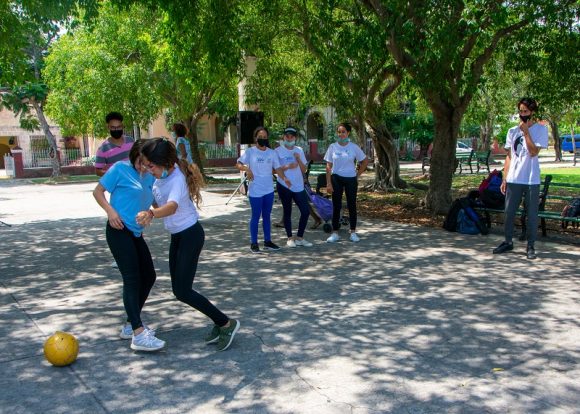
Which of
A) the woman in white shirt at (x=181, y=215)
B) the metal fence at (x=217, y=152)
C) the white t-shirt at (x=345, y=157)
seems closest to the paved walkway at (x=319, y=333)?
the woman in white shirt at (x=181, y=215)

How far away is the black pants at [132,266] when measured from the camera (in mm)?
4234

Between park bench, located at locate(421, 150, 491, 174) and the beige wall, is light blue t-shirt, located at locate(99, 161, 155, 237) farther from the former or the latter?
the beige wall

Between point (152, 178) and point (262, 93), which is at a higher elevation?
point (262, 93)

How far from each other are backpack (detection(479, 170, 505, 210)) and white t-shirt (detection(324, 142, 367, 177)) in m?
2.04

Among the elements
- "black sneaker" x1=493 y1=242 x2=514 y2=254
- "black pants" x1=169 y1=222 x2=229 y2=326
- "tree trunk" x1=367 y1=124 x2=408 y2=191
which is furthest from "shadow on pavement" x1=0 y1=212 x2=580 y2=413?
"tree trunk" x1=367 y1=124 x2=408 y2=191

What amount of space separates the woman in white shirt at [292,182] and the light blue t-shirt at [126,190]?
3.98 m

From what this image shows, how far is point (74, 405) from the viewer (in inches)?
140

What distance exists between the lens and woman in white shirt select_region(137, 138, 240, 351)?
412cm

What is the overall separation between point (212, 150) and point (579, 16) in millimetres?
26862

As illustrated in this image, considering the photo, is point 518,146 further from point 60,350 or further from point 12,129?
point 12,129

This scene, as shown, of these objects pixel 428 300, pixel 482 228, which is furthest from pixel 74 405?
pixel 482 228

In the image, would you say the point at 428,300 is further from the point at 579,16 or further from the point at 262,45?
the point at 262,45

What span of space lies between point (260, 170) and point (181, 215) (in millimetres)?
3621

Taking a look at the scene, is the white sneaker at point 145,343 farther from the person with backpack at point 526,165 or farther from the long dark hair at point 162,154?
the person with backpack at point 526,165
